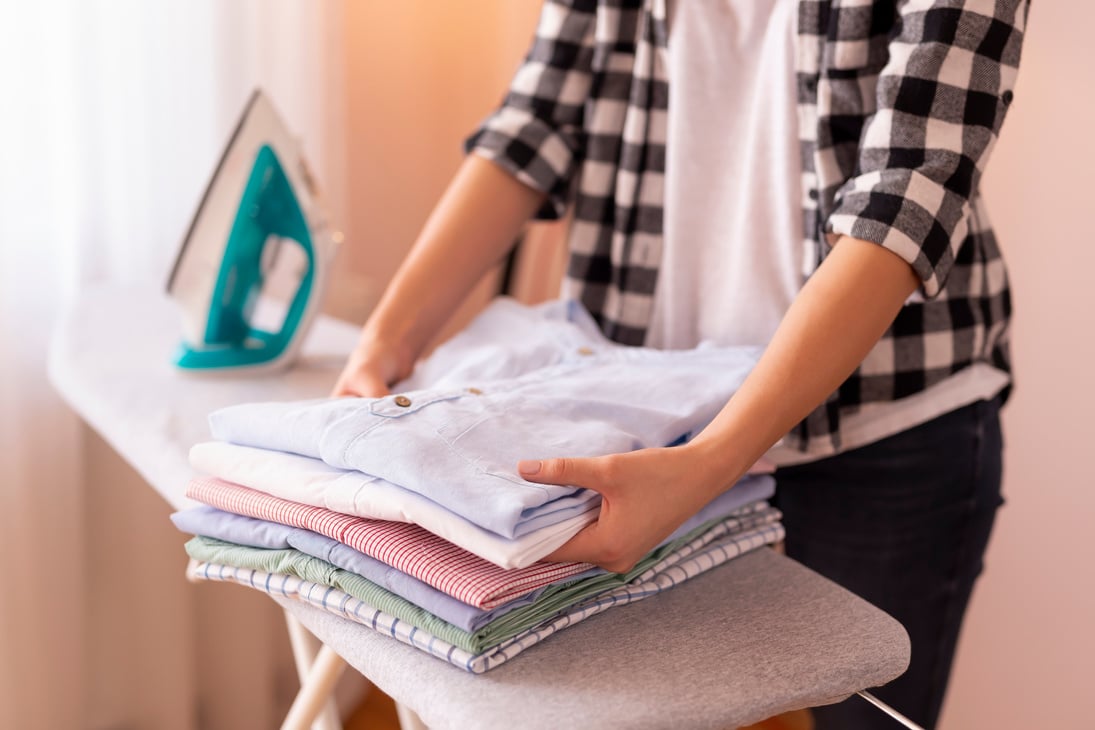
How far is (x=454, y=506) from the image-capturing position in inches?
23.6

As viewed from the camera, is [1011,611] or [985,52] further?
[1011,611]

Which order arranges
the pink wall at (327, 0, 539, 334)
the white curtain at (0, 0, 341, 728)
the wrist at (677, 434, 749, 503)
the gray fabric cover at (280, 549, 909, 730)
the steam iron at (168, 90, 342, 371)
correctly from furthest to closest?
1. the pink wall at (327, 0, 539, 334)
2. the white curtain at (0, 0, 341, 728)
3. the steam iron at (168, 90, 342, 371)
4. the wrist at (677, 434, 749, 503)
5. the gray fabric cover at (280, 549, 909, 730)

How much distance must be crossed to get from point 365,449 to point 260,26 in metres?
1.24

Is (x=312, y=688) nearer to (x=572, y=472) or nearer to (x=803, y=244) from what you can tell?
(x=572, y=472)

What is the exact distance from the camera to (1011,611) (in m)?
1.64

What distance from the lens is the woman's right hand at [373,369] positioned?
0.93 metres

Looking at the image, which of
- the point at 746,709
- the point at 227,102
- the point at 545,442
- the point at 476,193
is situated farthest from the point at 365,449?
the point at 227,102

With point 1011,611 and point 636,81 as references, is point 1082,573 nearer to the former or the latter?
point 1011,611

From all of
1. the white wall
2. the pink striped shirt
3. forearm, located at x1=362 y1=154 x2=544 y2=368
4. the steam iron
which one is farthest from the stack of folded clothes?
the white wall

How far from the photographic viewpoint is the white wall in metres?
1.45

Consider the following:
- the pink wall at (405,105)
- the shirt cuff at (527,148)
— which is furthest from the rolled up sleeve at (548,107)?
the pink wall at (405,105)

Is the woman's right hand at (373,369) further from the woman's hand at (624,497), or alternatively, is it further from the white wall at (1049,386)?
the white wall at (1049,386)

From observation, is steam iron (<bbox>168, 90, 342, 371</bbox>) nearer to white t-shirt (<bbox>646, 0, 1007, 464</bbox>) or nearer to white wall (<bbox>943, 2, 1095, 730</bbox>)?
white t-shirt (<bbox>646, 0, 1007, 464</bbox>)

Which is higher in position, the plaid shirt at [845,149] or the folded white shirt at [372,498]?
the plaid shirt at [845,149]
